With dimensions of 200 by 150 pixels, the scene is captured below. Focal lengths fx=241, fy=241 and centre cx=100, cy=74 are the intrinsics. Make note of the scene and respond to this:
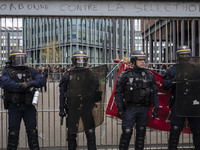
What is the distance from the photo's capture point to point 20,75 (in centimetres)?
414

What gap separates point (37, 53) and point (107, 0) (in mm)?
1942

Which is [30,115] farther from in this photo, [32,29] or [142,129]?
[32,29]

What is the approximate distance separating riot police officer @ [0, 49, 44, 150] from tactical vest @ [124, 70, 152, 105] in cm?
154

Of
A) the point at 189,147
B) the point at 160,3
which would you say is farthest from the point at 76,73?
the point at 189,147

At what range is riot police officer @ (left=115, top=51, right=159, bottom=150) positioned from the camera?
13.5 ft

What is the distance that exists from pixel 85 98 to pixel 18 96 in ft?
3.69

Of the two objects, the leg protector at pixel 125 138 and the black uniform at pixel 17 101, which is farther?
the leg protector at pixel 125 138

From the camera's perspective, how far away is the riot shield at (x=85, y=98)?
3.82m

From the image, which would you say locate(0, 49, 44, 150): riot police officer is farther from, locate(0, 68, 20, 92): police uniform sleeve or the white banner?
the white banner

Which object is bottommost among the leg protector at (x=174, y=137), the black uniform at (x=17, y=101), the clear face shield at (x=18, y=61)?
the leg protector at (x=174, y=137)

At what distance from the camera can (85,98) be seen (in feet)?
12.9

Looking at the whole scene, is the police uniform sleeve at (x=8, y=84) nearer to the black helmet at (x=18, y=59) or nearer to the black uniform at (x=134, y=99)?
the black helmet at (x=18, y=59)

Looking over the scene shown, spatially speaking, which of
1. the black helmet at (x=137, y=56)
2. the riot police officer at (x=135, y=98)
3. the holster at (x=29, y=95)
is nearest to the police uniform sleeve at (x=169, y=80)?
the riot police officer at (x=135, y=98)

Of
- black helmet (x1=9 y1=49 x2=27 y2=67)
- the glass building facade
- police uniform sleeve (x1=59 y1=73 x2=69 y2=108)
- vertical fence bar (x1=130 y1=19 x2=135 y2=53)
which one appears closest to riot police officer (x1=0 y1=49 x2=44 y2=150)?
black helmet (x1=9 y1=49 x2=27 y2=67)
